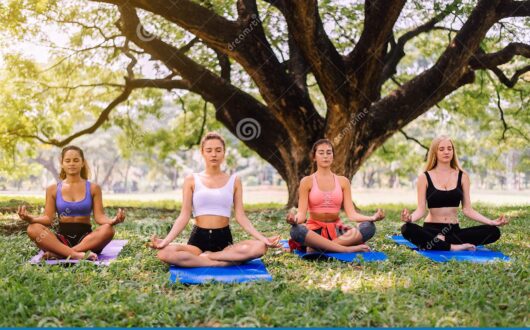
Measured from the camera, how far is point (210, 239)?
518 cm

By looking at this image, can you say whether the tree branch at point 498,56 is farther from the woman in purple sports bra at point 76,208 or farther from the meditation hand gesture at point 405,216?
the woman in purple sports bra at point 76,208

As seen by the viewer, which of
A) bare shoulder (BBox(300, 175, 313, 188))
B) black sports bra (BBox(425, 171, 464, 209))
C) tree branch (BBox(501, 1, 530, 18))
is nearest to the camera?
bare shoulder (BBox(300, 175, 313, 188))

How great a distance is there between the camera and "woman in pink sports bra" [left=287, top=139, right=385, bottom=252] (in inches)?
222

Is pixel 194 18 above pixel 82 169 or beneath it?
above

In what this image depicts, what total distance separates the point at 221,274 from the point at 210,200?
0.90 metres

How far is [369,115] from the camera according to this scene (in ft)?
37.3

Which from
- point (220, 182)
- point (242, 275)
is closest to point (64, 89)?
point (220, 182)

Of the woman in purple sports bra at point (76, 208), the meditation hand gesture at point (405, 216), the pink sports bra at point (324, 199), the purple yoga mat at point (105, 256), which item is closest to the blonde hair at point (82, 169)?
the woman in purple sports bra at point (76, 208)

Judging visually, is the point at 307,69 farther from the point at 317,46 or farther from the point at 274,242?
the point at 274,242

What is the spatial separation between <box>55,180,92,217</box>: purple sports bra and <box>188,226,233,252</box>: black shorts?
1.22m
